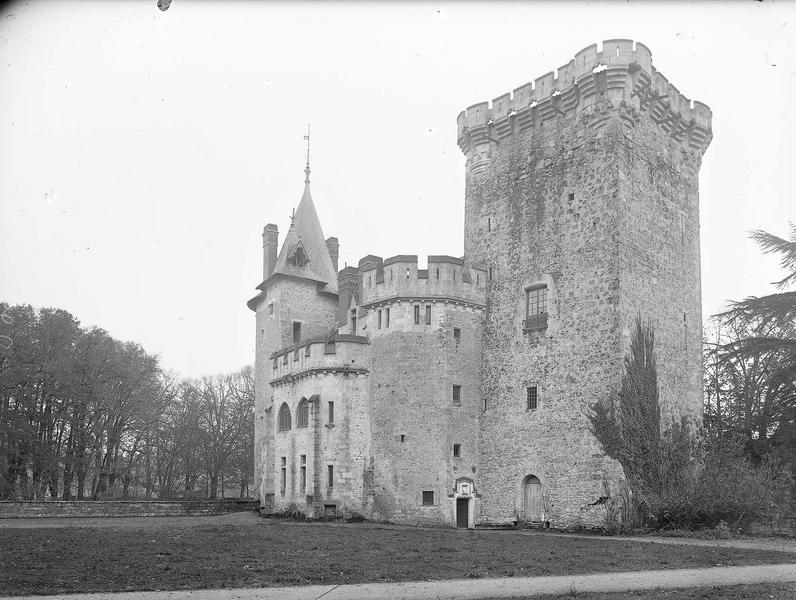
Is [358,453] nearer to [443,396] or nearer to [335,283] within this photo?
[443,396]

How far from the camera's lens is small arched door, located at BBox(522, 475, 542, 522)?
27.6 meters

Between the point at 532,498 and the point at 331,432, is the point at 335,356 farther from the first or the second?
the point at 532,498

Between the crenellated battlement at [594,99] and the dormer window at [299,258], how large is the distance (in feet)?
32.8

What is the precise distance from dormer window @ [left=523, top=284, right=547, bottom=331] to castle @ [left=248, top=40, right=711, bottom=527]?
0.07 m

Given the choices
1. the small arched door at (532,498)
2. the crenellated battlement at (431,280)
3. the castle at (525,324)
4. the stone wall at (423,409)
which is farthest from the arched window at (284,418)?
the small arched door at (532,498)

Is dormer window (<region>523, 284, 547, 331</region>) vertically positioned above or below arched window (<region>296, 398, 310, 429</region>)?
above

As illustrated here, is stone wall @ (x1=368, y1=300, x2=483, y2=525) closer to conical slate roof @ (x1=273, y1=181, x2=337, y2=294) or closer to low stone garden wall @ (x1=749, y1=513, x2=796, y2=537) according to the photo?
conical slate roof @ (x1=273, y1=181, x2=337, y2=294)

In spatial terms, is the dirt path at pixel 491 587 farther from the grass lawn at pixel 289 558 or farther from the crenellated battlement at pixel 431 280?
the crenellated battlement at pixel 431 280

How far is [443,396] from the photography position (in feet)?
96.9

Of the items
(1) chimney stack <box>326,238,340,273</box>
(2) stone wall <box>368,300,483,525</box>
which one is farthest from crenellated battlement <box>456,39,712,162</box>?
(1) chimney stack <box>326,238,340,273</box>

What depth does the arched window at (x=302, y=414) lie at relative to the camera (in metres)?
32.3

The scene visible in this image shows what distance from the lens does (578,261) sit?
1097 inches

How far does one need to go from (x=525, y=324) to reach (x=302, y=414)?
32.3ft

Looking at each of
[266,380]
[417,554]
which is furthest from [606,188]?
[266,380]
